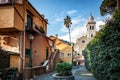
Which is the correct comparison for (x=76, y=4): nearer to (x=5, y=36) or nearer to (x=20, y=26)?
(x=20, y=26)

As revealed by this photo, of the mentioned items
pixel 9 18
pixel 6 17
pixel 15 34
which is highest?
pixel 6 17

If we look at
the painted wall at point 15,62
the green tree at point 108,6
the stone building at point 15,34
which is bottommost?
the painted wall at point 15,62

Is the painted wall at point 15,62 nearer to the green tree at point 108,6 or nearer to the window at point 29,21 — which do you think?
the window at point 29,21

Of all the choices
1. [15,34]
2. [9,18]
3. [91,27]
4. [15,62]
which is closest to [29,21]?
[15,34]

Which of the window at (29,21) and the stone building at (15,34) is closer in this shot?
the stone building at (15,34)

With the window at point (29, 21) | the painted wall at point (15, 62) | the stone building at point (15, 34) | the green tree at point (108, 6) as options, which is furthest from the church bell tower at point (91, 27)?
the painted wall at point (15, 62)

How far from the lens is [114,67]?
6.88 meters

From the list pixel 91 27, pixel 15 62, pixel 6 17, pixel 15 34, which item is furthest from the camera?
pixel 91 27

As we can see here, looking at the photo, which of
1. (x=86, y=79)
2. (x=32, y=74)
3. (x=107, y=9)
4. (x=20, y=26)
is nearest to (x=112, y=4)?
(x=107, y=9)

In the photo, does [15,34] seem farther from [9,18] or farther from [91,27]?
[91,27]

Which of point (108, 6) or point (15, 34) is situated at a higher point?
point (108, 6)

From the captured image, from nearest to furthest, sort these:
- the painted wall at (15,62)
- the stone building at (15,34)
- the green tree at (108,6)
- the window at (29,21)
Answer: the stone building at (15,34) < the painted wall at (15,62) < the green tree at (108,6) < the window at (29,21)

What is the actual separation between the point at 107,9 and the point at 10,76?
11.5 meters

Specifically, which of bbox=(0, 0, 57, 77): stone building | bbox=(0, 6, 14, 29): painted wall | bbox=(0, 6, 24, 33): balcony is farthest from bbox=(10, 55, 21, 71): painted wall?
bbox=(0, 6, 14, 29): painted wall
